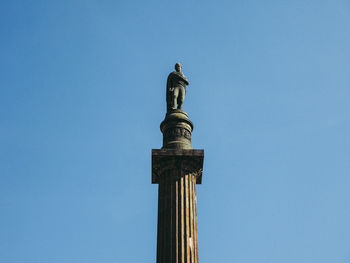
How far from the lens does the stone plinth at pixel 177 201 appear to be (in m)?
14.6

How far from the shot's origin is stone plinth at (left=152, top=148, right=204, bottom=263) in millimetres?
14625

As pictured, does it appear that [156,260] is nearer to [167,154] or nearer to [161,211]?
[161,211]

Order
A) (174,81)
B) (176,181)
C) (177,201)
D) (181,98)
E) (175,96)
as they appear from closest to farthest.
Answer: (177,201) → (176,181) → (175,96) → (181,98) → (174,81)

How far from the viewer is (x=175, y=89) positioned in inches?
752

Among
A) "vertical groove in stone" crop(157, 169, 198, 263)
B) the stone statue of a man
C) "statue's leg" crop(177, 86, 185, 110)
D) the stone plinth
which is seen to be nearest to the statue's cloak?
the stone statue of a man

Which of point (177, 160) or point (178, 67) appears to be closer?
point (177, 160)

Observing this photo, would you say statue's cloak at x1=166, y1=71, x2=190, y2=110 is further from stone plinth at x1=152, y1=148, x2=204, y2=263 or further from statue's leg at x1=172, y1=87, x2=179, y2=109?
stone plinth at x1=152, y1=148, x2=204, y2=263

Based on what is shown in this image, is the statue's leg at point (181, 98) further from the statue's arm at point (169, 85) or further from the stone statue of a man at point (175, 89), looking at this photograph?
the statue's arm at point (169, 85)

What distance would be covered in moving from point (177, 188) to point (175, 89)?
4.74 m

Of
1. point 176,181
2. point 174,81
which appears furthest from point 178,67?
point 176,181

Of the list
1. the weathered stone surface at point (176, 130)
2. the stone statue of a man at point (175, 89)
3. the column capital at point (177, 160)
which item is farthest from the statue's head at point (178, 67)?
the column capital at point (177, 160)

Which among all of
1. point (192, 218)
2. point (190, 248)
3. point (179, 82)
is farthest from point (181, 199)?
point (179, 82)

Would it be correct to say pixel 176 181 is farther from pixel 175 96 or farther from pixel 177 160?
pixel 175 96

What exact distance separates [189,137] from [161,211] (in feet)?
11.0
